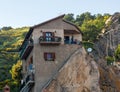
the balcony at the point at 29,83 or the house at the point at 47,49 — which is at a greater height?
the house at the point at 47,49

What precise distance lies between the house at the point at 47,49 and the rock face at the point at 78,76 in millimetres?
1202

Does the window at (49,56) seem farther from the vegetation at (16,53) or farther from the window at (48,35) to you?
the vegetation at (16,53)

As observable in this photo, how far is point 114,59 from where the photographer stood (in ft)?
379

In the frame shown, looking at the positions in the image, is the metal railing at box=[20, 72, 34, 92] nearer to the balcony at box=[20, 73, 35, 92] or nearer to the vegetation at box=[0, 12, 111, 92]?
the balcony at box=[20, 73, 35, 92]

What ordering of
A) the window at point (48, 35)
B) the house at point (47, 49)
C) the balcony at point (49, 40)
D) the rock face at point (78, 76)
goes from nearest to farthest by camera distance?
the rock face at point (78, 76)
the house at point (47, 49)
the balcony at point (49, 40)
the window at point (48, 35)

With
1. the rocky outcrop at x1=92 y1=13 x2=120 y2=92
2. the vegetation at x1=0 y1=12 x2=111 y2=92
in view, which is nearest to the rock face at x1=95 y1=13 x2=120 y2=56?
the rocky outcrop at x1=92 y1=13 x2=120 y2=92

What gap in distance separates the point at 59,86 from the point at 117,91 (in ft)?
37.2

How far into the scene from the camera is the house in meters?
82.4

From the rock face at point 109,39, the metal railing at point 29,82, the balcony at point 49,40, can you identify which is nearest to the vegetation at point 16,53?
the rock face at point 109,39

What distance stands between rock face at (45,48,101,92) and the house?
1.20 meters

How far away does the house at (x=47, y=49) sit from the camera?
8238 cm

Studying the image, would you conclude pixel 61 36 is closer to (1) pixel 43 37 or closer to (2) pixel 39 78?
(1) pixel 43 37

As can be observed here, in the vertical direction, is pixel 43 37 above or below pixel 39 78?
above

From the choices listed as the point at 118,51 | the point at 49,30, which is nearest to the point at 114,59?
the point at 118,51
